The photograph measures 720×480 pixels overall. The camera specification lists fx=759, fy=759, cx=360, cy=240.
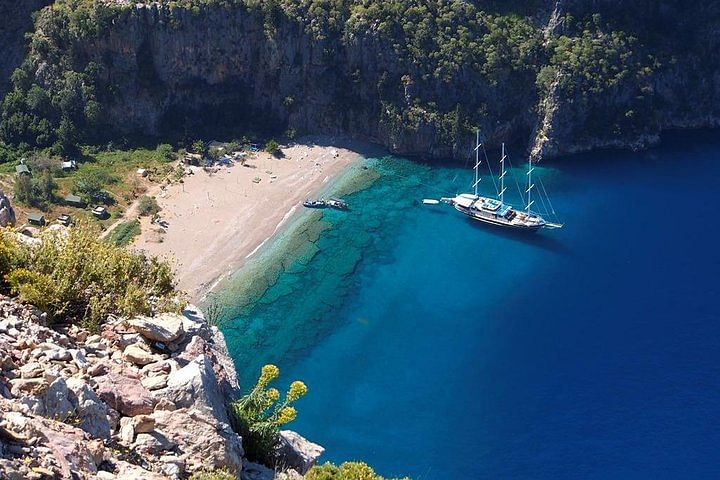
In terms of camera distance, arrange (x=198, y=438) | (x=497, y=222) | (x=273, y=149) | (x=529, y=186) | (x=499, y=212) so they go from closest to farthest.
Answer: (x=198, y=438) → (x=497, y=222) → (x=499, y=212) → (x=529, y=186) → (x=273, y=149)

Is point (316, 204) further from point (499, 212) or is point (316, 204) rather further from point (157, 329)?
point (157, 329)

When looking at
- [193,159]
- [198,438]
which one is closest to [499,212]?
[193,159]

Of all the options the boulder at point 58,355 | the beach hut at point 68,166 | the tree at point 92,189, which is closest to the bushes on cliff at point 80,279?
the boulder at point 58,355

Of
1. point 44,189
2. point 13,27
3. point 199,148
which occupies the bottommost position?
point 44,189

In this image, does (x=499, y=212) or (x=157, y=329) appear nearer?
(x=157, y=329)

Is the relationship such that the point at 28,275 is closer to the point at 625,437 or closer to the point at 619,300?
the point at 625,437
